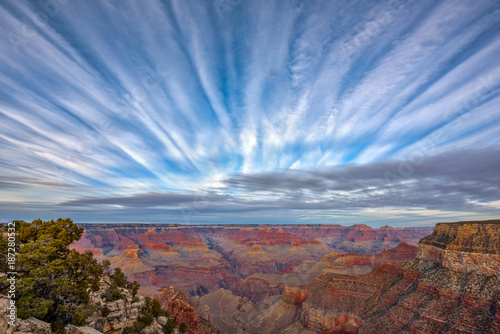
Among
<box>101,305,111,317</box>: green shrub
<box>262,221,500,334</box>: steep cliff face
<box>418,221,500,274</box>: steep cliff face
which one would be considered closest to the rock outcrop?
<box>101,305,111,317</box>: green shrub

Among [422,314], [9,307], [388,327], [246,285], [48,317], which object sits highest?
[9,307]

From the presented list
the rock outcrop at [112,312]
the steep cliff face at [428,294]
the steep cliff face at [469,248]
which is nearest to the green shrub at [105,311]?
the rock outcrop at [112,312]

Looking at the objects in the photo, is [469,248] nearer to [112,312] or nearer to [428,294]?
[428,294]

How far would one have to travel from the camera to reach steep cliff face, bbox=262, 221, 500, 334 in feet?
145

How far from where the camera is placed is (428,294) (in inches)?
2079

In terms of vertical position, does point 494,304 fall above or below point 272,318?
above

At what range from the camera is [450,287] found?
163 feet

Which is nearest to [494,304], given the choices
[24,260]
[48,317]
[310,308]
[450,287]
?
[450,287]

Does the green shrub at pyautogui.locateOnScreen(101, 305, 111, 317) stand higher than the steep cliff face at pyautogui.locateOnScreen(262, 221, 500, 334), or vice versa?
the green shrub at pyautogui.locateOnScreen(101, 305, 111, 317)

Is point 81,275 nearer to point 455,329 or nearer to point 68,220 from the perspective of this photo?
point 68,220

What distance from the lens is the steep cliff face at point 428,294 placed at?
4416cm

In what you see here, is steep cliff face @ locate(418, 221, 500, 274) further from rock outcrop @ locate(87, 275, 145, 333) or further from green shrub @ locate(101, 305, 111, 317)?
green shrub @ locate(101, 305, 111, 317)

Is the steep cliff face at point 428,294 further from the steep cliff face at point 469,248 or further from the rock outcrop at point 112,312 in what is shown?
the rock outcrop at point 112,312

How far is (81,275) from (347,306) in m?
71.2
